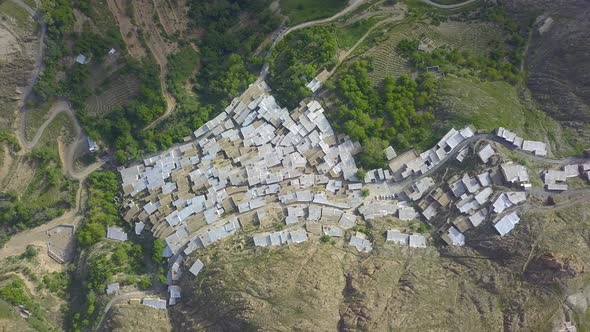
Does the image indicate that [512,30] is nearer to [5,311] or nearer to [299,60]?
[299,60]

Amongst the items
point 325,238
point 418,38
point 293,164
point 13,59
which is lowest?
point 325,238

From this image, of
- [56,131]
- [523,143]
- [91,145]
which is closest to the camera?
[523,143]

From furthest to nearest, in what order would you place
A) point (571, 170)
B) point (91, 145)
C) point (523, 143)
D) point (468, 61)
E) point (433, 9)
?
point (433, 9)
point (91, 145)
point (468, 61)
point (523, 143)
point (571, 170)

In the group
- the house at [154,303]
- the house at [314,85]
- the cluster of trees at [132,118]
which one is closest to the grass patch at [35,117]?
the cluster of trees at [132,118]

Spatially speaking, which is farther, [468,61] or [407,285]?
[468,61]

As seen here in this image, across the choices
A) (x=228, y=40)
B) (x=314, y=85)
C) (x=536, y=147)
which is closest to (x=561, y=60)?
(x=536, y=147)

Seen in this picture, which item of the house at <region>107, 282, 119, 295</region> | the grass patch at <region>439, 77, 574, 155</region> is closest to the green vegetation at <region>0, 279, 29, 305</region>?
the house at <region>107, 282, 119, 295</region>

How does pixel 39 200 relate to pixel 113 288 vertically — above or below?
above

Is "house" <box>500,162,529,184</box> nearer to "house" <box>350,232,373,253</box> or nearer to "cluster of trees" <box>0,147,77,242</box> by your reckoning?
"house" <box>350,232,373,253</box>
